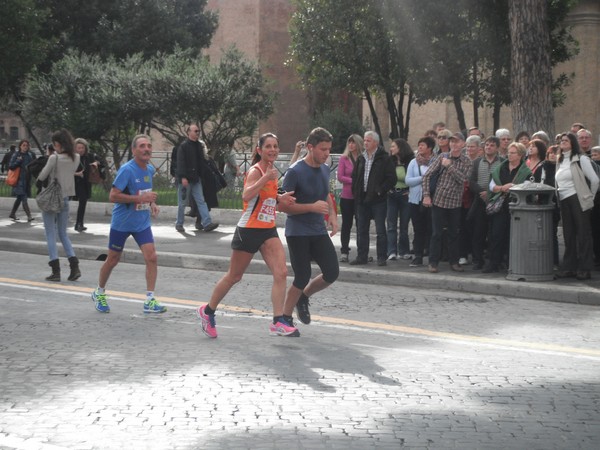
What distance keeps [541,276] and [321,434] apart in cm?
685

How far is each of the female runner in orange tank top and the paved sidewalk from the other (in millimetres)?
3868

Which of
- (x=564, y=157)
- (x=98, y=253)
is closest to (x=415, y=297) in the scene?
(x=564, y=157)

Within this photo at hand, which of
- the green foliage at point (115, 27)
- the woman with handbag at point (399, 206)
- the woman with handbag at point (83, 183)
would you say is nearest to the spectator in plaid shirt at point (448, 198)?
the woman with handbag at point (399, 206)

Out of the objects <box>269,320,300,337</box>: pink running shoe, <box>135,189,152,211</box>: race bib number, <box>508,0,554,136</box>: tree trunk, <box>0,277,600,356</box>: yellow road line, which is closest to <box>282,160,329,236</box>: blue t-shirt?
<box>269,320,300,337</box>: pink running shoe

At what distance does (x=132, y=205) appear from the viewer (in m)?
9.80

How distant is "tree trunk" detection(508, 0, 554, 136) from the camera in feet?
54.3

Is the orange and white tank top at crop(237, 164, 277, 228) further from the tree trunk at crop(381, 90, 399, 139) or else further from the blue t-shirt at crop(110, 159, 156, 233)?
the tree trunk at crop(381, 90, 399, 139)

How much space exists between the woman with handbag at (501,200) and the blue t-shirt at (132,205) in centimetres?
471

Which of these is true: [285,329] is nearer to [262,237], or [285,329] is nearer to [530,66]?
[262,237]

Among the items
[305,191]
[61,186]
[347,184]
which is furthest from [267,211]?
[347,184]

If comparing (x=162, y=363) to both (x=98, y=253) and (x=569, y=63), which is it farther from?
(x=569, y=63)

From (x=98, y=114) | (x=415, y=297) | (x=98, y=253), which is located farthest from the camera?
(x=98, y=114)

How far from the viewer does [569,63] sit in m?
32.5

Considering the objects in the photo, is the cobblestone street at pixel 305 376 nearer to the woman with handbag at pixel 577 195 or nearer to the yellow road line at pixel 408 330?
the yellow road line at pixel 408 330
